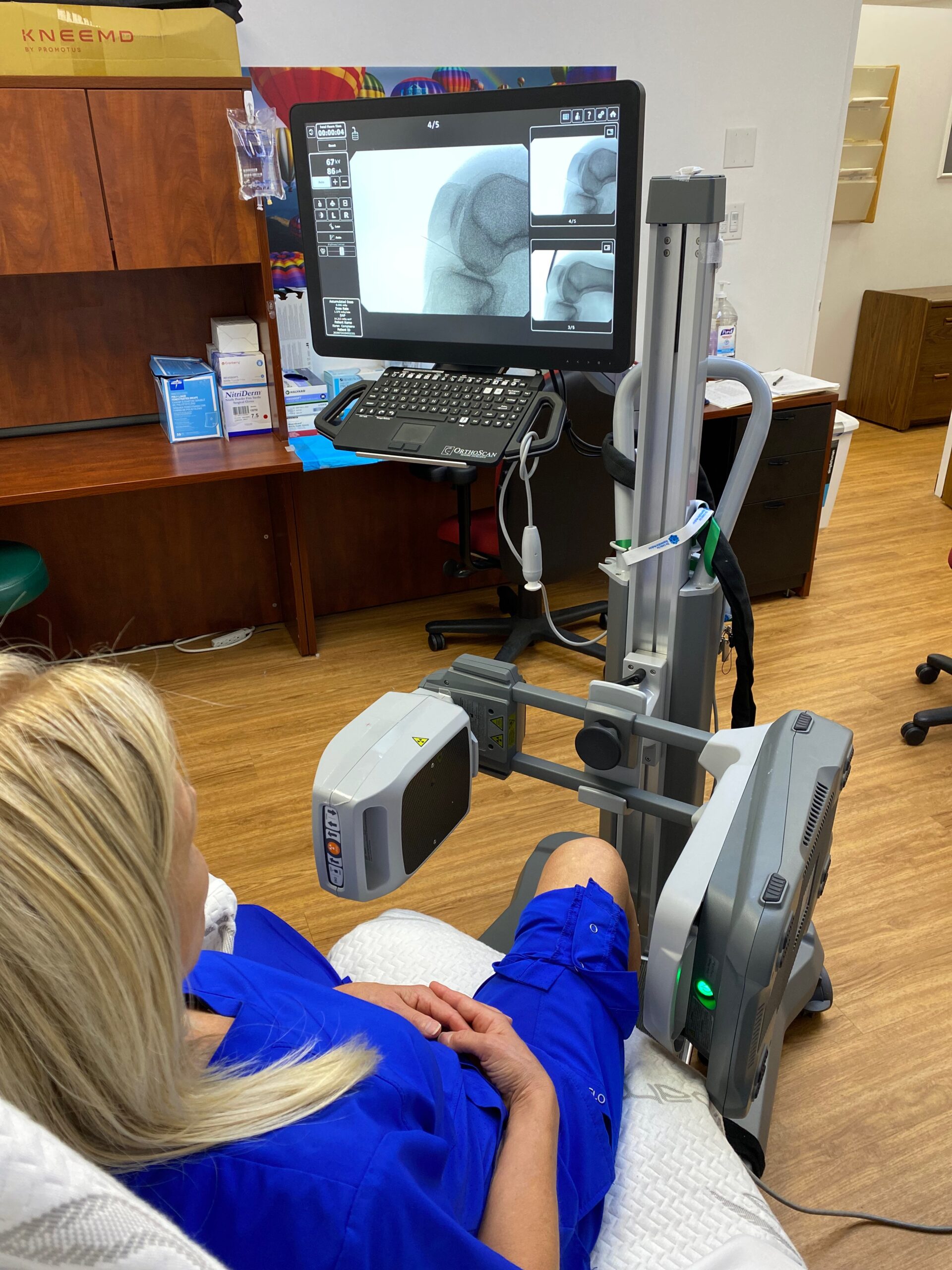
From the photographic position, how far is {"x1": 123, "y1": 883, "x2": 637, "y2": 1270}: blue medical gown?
623 millimetres

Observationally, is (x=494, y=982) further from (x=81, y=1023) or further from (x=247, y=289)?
(x=247, y=289)

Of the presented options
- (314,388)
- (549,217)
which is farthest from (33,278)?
(549,217)

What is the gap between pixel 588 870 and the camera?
1.22 m

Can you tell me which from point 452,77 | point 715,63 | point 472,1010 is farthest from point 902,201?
point 472,1010

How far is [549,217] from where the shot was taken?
1289mm

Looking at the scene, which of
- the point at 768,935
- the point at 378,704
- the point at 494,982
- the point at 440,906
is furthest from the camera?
the point at 440,906

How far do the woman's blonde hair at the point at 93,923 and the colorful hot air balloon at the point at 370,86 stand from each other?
2.50 meters

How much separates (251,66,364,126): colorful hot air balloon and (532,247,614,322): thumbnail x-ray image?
162 centimetres

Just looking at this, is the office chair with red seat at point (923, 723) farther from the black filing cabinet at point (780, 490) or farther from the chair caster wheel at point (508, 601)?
the chair caster wheel at point (508, 601)

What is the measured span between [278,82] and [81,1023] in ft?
8.65

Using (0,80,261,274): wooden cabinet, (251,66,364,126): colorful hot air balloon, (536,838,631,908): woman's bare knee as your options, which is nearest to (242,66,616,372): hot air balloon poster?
(251,66,364,126): colorful hot air balloon

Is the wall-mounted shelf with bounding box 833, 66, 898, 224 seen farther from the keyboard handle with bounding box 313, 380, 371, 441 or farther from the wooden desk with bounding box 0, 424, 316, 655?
the keyboard handle with bounding box 313, 380, 371, 441

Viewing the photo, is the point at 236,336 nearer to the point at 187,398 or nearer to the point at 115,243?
the point at 187,398

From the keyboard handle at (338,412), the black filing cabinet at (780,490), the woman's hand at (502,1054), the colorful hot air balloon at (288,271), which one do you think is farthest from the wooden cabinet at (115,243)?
the woman's hand at (502,1054)
